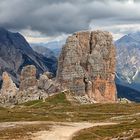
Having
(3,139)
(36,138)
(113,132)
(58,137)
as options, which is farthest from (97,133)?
(3,139)

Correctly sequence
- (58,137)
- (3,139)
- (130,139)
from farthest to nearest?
(58,137) → (3,139) → (130,139)

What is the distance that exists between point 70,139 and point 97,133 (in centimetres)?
1532

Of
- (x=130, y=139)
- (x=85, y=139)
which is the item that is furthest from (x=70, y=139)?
(x=130, y=139)

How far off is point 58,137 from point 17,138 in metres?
15.1

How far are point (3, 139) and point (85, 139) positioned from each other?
21345mm

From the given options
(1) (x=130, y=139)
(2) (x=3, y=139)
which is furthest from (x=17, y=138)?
(1) (x=130, y=139)

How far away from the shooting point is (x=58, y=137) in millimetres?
128750

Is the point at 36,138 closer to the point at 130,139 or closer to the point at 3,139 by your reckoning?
the point at 3,139

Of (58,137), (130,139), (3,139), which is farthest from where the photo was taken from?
(58,137)

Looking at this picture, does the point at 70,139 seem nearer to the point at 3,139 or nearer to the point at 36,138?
the point at 36,138

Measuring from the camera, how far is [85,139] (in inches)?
4690

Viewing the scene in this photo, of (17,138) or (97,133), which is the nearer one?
(17,138)

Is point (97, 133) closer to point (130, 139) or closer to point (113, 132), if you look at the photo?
point (113, 132)

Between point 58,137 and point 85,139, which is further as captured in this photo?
point 58,137
